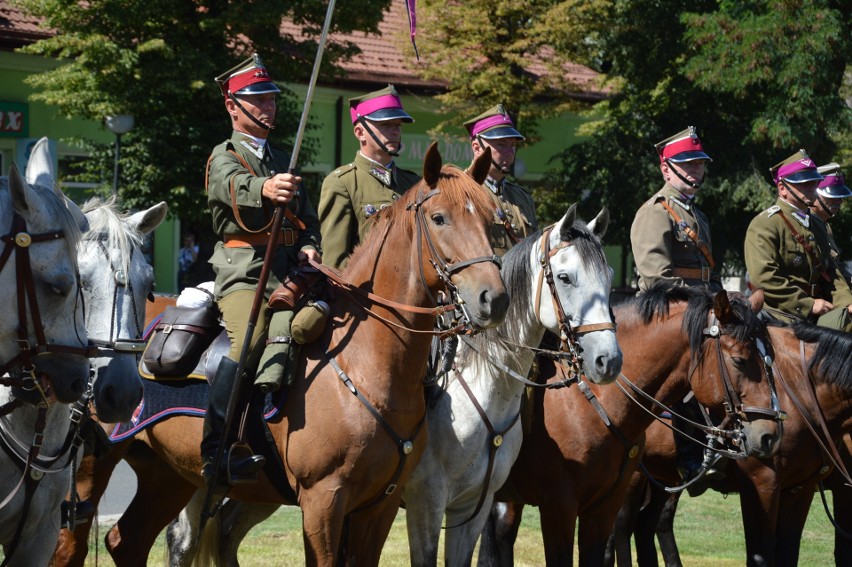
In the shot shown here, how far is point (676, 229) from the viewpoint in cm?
800

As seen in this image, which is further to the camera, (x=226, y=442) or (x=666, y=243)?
(x=666, y=243)

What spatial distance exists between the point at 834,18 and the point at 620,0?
5.37 metres

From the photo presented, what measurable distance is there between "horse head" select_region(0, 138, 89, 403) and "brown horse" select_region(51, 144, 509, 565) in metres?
1.47

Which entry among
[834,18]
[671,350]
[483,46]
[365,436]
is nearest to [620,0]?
[483,46]

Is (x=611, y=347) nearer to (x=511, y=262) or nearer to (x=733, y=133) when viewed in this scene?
(x=511, y=262)

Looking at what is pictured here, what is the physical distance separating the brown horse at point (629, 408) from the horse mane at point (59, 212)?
134 inches

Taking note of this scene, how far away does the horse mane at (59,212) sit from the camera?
4305 millimetres

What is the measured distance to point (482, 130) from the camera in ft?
25.2


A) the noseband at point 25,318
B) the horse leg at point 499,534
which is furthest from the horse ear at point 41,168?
the horse leg at point 499,534

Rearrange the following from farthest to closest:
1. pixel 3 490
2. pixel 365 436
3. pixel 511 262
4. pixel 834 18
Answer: pixel 834 18 < pixel 511 262 < pixel 365 436 < pixel 3 490

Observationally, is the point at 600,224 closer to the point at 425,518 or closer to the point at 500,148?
the point at 500,148

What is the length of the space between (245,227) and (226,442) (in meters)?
1.09

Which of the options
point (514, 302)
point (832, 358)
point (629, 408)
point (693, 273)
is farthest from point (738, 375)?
point (514, 302)

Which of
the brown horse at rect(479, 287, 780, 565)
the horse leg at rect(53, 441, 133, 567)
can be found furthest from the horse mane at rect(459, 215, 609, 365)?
the horse leg at rect(53, 441, 133, 567)
